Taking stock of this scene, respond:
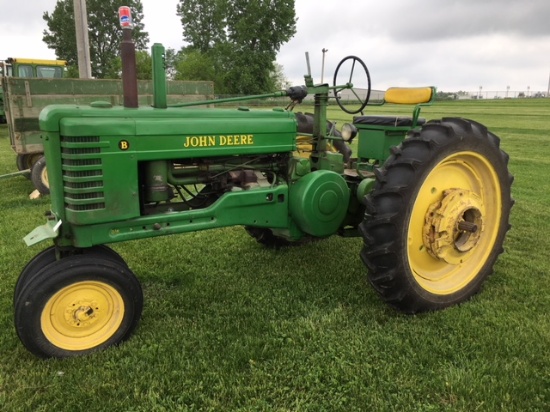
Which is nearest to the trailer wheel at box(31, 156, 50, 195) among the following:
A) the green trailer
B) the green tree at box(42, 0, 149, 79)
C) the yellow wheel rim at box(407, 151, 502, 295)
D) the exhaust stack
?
the green trailer

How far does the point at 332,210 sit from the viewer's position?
11.3 ft

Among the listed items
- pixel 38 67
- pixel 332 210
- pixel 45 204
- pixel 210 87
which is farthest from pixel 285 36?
pixel 332 210

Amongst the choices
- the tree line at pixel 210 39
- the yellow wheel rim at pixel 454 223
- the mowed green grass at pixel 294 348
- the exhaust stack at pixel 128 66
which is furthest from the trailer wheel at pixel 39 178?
the tree line at pixel 210 39

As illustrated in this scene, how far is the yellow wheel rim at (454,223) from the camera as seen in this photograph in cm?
321

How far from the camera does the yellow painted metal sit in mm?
3791

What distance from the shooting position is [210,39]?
2085 inches

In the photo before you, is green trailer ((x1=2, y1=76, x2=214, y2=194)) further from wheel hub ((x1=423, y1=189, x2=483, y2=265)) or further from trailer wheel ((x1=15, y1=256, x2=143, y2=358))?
wheel hub ((x1=423, y1=189, x2=483, y2=265))

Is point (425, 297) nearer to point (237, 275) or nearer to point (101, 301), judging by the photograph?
point (237, 275)

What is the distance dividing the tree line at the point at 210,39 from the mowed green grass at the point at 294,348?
33.7 meters

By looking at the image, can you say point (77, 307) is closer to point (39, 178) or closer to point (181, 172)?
point (181, 172)

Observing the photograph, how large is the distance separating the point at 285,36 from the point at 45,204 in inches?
1561

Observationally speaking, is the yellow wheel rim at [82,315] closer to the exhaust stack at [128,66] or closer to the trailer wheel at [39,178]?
the exhaust stack at [128,66]

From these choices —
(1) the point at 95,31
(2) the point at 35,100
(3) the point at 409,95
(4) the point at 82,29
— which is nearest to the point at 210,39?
(1) the point at 95,31

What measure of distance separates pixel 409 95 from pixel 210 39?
53.1 metres
